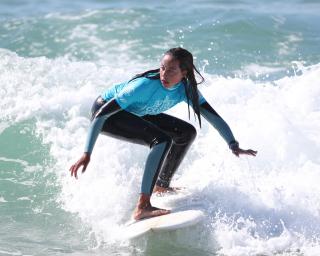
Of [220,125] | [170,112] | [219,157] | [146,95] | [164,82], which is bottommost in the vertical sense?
[170,112]

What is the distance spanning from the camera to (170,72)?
466 centimetres

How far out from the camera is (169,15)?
1321 cm

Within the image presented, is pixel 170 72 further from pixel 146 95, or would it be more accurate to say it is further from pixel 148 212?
pixel 148 212

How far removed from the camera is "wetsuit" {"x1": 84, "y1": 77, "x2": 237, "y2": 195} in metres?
4.84

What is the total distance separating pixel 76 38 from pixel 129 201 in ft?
23.1

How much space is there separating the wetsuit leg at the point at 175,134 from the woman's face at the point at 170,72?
1.60ft

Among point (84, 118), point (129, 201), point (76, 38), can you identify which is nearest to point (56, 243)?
point (129, 201)

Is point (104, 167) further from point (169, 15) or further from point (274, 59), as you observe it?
point (169, 15)

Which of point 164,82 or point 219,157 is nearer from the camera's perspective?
point 164,82

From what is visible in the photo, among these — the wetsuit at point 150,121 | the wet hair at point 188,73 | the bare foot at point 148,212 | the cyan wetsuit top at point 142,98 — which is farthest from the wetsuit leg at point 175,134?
the bare foot at point 148,212

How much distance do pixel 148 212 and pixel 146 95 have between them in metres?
0.88

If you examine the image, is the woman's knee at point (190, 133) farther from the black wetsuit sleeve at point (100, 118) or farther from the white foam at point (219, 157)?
the black wetsuit sleeve at point (100, 118)

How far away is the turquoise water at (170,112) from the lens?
205 inches

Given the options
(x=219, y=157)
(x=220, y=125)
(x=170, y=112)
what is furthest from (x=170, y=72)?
(x=170, y=112)
